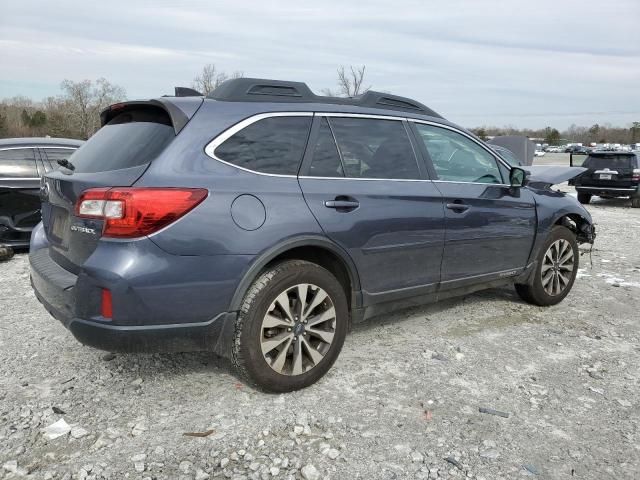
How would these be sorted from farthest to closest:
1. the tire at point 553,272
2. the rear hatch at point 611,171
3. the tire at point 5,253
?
1. the rear hatch at point 611,171
2. the tire at point 5,253
3. the tire at point 553,272

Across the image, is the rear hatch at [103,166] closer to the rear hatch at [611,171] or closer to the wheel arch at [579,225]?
the wheel arch at [579,225]

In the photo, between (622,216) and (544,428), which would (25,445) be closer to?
(544,428)

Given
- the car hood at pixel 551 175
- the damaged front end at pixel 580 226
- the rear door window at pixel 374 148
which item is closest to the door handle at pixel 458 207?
the rear door window at pixel 374 148

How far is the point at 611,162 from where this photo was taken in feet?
51.2

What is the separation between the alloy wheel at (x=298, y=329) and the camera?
3129 mm

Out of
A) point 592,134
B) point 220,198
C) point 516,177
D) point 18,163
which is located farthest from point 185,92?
point 592,134

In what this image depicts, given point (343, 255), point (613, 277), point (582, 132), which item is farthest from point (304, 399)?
point (582, 132)

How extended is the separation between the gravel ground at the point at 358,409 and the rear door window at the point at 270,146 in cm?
138

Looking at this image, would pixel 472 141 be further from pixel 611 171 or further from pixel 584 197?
pixel 584 197

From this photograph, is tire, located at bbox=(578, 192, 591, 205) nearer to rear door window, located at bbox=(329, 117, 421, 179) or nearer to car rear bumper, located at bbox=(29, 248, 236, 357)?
rear door window, located at bbox=(329, 117, 421, 179)

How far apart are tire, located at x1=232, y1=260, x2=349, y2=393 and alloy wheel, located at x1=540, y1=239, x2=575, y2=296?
99.3 inches

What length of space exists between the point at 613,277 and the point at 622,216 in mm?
7712

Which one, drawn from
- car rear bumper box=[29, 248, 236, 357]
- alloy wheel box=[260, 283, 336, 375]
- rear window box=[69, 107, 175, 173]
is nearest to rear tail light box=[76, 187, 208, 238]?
rear window box=[69, 107, 175, 173]

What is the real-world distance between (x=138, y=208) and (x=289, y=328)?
111 cm
